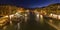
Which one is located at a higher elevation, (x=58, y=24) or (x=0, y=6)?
(x=0, y=6)

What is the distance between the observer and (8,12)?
8.91 metres

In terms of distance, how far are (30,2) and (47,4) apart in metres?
0.86

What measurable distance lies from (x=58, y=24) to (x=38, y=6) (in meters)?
1.76

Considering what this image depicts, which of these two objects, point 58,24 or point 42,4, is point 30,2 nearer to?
point 42,4

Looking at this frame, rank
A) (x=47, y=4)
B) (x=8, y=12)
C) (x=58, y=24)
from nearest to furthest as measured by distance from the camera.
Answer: (x=47, y=4) → (x=8, y=12) → (x=58, y=24)

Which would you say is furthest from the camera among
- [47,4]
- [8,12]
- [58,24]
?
[58,24]

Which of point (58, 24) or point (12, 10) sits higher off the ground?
point (12, 10)

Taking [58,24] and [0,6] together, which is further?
[58,24]

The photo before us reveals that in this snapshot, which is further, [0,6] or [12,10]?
[12,10]

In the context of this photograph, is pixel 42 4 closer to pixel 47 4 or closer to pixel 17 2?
pixel 47 4

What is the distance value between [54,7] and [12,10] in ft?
6.86

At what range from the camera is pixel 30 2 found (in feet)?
28.2

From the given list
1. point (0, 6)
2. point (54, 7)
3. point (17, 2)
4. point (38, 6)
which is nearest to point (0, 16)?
point (0, 6)

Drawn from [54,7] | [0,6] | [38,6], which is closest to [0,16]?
[0,6]
